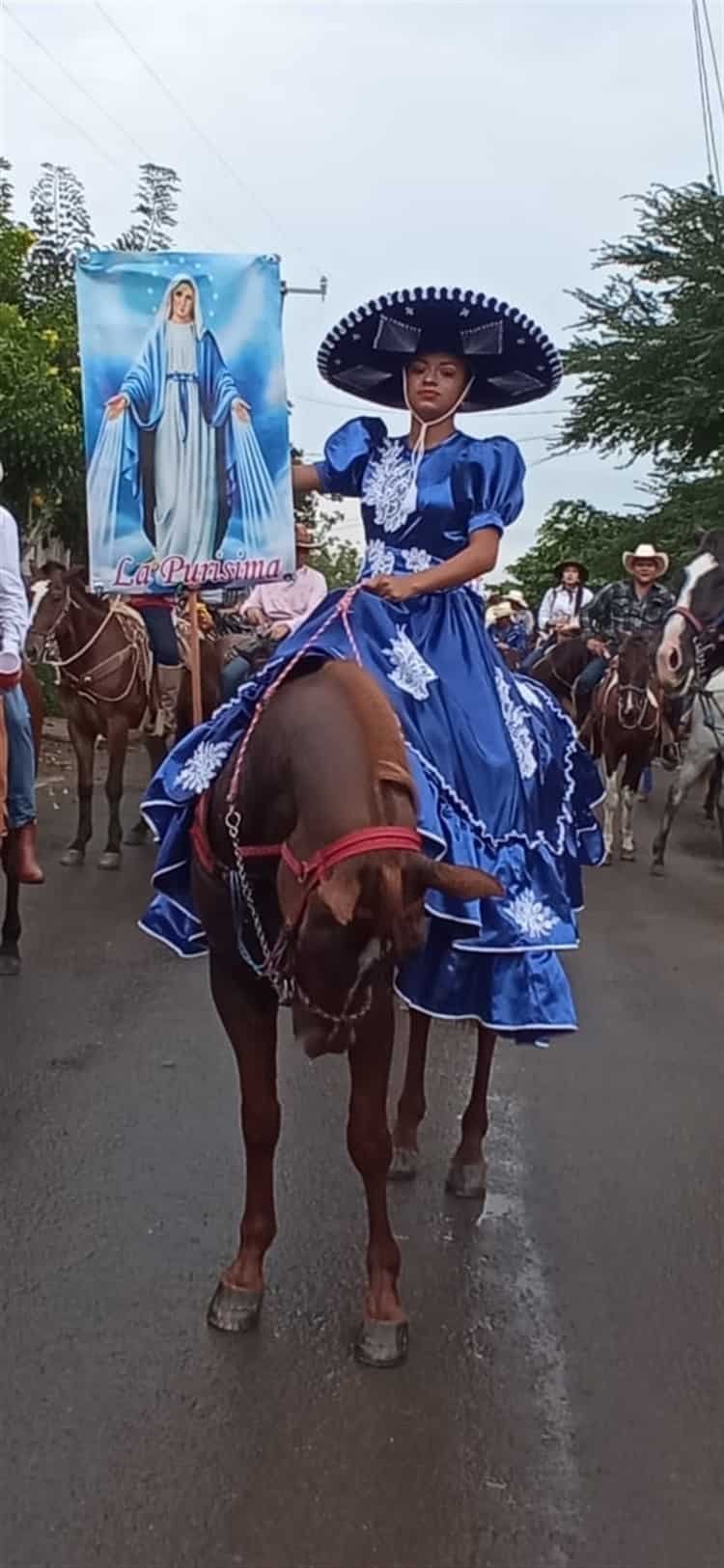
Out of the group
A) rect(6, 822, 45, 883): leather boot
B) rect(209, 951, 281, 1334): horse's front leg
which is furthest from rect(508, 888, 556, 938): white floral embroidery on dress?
rect(6, 822, 45, 883): leather boot

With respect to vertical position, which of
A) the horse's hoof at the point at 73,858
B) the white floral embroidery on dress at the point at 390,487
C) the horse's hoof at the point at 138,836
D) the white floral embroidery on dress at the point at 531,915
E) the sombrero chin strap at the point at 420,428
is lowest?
the horse's hoof at the point at 138,836

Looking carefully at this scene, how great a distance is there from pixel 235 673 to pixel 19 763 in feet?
13.1

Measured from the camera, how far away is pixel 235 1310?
12.0 feet

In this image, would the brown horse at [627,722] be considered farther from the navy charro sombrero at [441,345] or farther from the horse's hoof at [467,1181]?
the horse's hoof at [467,1181]

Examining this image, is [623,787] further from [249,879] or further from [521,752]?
[249,879]

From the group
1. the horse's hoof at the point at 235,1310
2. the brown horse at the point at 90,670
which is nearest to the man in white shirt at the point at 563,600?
the brown horse at the point at 90,670

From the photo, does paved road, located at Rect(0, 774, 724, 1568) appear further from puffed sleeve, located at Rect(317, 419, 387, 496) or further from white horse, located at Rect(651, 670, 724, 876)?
white horse, located at Rect(651, 670, 724, 876)

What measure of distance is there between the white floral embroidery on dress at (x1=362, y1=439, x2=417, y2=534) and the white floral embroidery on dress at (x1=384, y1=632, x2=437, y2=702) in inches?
16.8

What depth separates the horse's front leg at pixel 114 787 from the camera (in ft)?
32.7

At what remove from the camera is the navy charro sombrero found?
14.0 feet

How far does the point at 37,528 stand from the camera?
18.2 meters

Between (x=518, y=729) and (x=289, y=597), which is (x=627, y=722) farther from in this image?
(x=518, y=729)

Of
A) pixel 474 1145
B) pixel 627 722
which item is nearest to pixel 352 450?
pixel 474 1145

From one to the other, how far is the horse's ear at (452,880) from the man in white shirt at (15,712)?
12.8 feet
